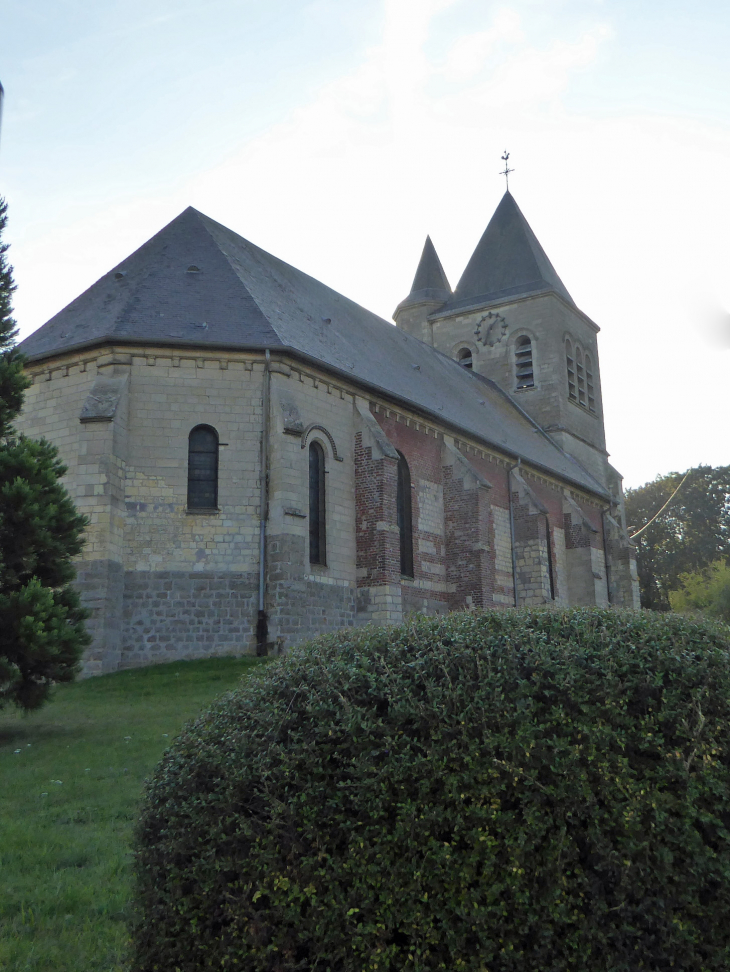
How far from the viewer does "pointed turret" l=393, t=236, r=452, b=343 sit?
3997cm

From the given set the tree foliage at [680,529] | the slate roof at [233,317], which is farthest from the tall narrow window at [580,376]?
the tree foliage at [680,529]

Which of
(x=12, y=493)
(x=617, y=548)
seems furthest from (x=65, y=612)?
(x=617, y=548)

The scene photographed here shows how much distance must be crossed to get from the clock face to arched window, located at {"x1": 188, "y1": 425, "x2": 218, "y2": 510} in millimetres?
21157

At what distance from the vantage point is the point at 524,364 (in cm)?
3691

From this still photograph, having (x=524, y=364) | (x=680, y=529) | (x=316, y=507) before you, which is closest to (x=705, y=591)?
(x=680, y=529)

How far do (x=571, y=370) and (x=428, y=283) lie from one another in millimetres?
8081

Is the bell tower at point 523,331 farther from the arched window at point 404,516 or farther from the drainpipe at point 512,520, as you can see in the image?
the arched window at point 404,516

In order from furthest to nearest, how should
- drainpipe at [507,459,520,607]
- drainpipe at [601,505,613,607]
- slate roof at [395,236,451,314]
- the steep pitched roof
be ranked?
slate roof at [395,236,451,314]
the steep pitched roof
drainpipe at [601,505,613,607]
drainpipe at [507,459,520,607]

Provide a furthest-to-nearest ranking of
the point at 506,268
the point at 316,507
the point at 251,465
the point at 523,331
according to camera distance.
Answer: the point at 506,268 → the point at 523,331 → the point at 316,507 → the point at 251,465

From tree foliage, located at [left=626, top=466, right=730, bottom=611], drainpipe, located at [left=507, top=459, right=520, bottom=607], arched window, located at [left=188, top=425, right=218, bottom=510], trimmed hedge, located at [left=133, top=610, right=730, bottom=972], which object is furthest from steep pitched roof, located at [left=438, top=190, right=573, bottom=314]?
trimmed hedge, located at [left=133, top=610, right=730, bottom=972]

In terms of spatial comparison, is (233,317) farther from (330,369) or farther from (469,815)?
(469,815)

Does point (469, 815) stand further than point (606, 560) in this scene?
No

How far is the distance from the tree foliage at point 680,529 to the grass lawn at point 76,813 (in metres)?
41.0

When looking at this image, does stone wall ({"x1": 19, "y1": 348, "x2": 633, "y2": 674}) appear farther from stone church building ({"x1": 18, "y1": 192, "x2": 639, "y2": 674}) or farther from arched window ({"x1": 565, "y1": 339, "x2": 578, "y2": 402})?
arched window ({"x1": 565, "y1": 339, "x2": 578, "y2": 402})
